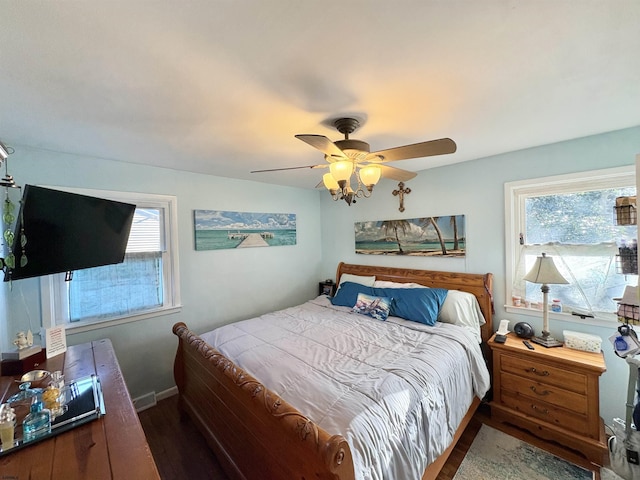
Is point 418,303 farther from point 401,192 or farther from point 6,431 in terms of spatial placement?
point 6,431

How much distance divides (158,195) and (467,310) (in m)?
3.28

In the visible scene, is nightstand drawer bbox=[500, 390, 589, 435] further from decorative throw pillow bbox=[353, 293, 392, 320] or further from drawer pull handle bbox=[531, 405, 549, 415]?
decorative throw pillow bbox=[353, 293, 392, 320]

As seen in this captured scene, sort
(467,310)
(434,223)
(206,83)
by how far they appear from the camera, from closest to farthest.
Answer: (206,83) → (467,310) → (434,223)

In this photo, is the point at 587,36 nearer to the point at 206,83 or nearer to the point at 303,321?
the point at 206,83

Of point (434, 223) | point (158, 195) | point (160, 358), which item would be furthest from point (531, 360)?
point (158, 195)

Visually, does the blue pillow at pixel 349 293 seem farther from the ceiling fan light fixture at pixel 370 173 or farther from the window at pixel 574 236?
the ceiling fan light fixture at pixel 370 173

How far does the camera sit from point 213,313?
3010 mm

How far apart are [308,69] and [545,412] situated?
2894 millimetres

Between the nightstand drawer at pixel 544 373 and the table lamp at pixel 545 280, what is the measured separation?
212mm

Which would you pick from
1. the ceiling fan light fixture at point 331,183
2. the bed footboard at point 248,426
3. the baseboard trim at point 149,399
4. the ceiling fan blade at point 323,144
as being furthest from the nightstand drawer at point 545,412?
the baseboard trim at point 149,399

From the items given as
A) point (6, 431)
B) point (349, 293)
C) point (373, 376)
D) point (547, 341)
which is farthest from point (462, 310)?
point (6, 431)

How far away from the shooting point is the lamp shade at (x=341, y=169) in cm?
157

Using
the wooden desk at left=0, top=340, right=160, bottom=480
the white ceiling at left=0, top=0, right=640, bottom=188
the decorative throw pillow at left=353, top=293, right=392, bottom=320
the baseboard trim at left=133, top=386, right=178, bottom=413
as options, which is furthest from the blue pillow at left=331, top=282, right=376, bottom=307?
the wooden desk at left=0, top=340, right=160, bottom=480

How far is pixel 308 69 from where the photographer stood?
1182 millimetres
